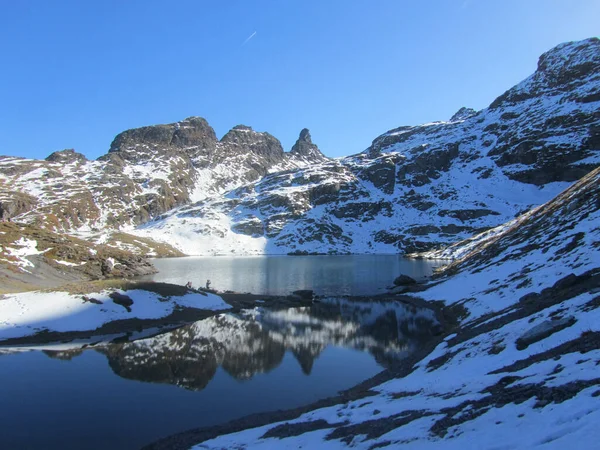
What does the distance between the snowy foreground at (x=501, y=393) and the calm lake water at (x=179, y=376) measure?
521cm

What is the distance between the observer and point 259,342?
42.1m

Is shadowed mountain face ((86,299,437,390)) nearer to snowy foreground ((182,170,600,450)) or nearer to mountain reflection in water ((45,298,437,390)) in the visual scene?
mountain reflection in water ((45,298,437,390))

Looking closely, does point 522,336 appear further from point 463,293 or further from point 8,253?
point 8,253

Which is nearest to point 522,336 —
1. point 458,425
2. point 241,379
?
point 458,425

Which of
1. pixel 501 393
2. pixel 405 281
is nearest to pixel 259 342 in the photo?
pixel 501 393

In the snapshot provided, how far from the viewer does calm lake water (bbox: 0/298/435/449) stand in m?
22.0

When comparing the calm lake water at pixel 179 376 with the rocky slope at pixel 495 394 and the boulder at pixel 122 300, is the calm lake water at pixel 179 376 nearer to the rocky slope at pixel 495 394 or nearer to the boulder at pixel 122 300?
the rocky slope at pixel 495 394

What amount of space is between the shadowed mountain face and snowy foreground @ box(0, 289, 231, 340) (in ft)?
25.5

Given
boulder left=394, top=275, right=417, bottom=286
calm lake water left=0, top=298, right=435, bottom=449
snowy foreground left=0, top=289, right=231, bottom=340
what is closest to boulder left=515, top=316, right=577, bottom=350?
calm lake water left=0, top=298, right=435, bottom=449

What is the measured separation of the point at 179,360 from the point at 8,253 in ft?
221

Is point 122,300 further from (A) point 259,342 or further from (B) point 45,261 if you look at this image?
(B) point 45,261

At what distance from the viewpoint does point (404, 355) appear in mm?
36594

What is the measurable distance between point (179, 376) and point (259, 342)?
12.6m

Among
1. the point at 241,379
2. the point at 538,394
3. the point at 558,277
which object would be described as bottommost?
the point at 241,379
